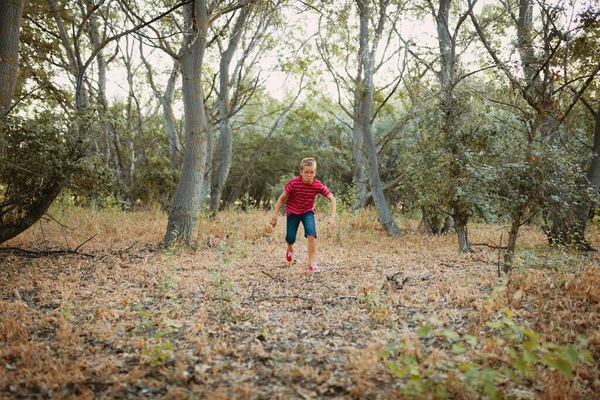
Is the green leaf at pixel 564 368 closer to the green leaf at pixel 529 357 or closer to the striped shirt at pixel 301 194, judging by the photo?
the green leaf at pixel 529 357

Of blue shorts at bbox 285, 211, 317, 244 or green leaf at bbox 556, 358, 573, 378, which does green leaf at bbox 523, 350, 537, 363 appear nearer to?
green leaf at bbox 556, 358, 573, 378

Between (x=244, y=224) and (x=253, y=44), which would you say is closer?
(x=244, y=224)

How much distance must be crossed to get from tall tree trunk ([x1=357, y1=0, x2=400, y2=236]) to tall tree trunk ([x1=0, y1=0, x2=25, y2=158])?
7.53m

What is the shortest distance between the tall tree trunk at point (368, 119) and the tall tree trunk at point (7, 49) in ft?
24.7

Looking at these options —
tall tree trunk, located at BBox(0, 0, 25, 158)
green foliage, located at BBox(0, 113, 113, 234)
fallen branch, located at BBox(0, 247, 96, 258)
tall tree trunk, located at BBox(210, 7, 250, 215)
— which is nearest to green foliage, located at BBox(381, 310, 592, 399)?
green foliage, located at BBox(0, 113, 113, 234)

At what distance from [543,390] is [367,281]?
2.76 m

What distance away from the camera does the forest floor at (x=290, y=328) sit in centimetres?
271

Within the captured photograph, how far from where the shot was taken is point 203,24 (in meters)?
7.18

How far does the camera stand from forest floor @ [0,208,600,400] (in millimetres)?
2705

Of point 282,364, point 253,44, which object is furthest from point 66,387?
point 253,44

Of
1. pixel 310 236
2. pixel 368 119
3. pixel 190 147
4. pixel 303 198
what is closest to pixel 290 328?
pixel 310 236

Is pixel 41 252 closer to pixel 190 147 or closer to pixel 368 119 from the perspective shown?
pixel 190 147

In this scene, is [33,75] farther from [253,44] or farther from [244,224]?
[244,224]

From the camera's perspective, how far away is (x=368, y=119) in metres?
11.1
